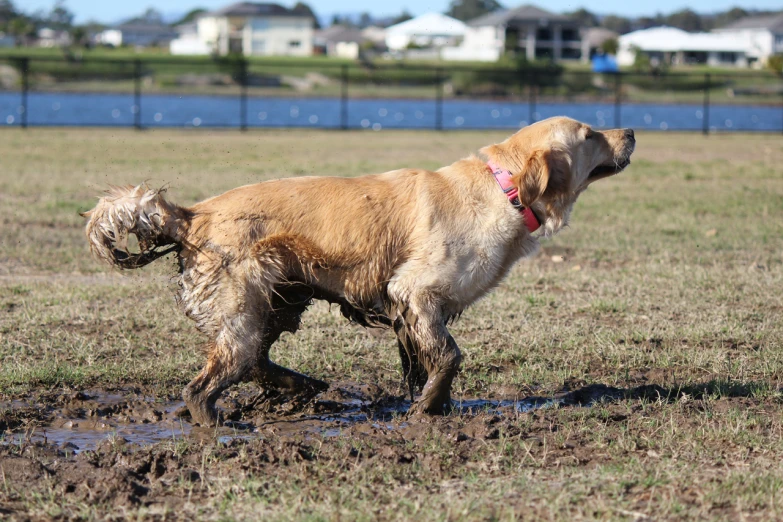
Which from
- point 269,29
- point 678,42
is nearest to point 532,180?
point 678,42

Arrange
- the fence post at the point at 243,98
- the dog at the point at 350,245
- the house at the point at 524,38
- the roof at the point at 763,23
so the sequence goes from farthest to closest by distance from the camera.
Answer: the roof at the point at 763,23, the house at the point at 524,38, the fence post at the point at 243,98, the dog at the point at 350,245

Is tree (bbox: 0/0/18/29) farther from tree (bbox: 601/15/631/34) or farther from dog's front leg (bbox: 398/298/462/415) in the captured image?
tree (bbox: 601/15/631/34)

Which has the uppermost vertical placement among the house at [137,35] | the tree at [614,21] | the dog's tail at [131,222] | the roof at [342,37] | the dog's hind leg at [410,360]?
the tree at [614,21]

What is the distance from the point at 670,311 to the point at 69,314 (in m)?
5.15

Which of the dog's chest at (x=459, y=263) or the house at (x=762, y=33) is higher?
the house at (x=762, y=33)

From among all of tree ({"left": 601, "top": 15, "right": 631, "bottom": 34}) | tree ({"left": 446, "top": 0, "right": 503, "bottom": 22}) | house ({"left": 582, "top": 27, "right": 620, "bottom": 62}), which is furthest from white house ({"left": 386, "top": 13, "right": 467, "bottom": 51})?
tree ({"left": 601, "top": 15, "right": 631, "bottom": 34})

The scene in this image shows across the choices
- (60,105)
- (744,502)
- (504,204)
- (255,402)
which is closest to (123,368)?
(255,402)

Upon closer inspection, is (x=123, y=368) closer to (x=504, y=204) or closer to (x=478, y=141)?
(x=504, y=204)

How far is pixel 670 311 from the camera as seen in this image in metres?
8.79

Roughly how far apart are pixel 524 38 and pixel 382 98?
108ft

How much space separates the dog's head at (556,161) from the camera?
5.94 m

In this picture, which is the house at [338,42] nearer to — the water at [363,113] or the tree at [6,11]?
the tree at [6,11]

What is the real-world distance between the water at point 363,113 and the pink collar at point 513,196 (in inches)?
1106

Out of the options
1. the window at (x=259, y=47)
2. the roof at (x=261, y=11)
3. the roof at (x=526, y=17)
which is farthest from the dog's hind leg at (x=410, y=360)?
the roof at (x=261, y=11)
